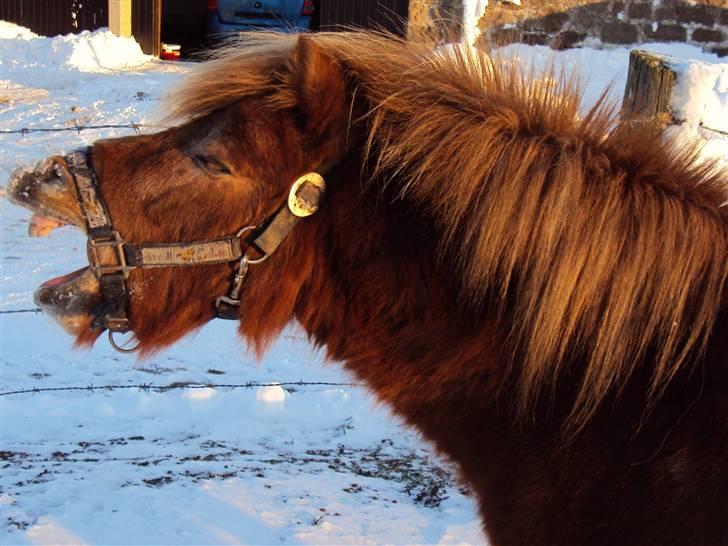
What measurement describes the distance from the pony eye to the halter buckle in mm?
299

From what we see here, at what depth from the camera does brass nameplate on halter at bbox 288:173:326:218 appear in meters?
2.16

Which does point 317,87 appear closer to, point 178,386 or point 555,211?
point 555,211

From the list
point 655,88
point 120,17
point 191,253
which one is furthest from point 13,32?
point 191,253

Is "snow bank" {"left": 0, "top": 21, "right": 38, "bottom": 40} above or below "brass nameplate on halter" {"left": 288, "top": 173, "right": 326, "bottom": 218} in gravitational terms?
below

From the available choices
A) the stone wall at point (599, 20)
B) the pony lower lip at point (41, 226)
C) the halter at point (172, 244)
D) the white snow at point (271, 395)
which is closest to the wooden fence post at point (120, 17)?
the stone wall at point (599, 20)

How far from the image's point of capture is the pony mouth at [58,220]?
221 cm

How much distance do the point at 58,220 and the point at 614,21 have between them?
31.0 feet

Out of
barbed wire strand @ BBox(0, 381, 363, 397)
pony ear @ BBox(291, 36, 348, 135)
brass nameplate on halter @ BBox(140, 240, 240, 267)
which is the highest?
pony ear @ BBox(291, 36, 348, 135)

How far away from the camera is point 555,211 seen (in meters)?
1.94

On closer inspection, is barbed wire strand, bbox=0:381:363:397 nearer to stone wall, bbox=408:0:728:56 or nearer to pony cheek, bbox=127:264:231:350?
pony cheek, bbox=127:264:231:350

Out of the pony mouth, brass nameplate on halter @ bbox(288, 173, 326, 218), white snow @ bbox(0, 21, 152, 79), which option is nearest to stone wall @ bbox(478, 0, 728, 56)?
white snow @ bbox(0, 21, 152, 79)

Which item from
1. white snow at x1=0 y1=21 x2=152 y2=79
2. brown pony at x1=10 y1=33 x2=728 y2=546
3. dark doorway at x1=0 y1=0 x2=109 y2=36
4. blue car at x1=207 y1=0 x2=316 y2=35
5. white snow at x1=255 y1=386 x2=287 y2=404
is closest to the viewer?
brown pony at x1=10 y1=33 x2=728 y2=546

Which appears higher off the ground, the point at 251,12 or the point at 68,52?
the point at 251,12

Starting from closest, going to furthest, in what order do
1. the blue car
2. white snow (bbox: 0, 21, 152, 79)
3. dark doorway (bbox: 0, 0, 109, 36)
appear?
1. white snow (bbox: 0, 21, 152, 79)
2. dark doorway (bbox: 0, 0, 109, 36)
3. the blue car
